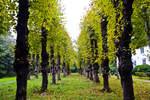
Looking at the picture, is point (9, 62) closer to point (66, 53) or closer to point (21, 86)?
point (66, 53)

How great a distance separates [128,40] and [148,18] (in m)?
→ 13.8

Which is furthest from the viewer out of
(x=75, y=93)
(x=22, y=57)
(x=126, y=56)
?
(x=75, y=93)

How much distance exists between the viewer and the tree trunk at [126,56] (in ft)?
17.3

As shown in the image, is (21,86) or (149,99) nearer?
(21,86)

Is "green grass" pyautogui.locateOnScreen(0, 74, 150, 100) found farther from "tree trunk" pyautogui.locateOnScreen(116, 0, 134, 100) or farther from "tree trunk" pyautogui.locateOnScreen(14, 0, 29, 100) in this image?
"tree trunk" pyautogui.locateOnScreen(14, 0, 29, 100)

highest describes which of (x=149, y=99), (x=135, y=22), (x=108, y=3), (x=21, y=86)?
(x=135, y=22)

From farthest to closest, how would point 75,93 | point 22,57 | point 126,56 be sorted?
point 75,93
point 126,56
point 22,57

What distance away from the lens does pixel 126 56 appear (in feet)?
17.8

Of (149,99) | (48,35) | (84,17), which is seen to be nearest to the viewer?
(149,99)

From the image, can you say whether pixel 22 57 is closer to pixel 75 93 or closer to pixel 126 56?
pixel 126 56

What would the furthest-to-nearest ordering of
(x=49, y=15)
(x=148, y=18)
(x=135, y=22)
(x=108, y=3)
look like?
(x=135, y=22), (x=148, y=18), (x=49, y=15), (x=108, y=3)

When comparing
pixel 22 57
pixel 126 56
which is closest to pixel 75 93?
pixel 126 56

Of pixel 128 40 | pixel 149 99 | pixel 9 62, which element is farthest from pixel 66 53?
pixel 9 62

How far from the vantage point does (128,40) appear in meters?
5.55
